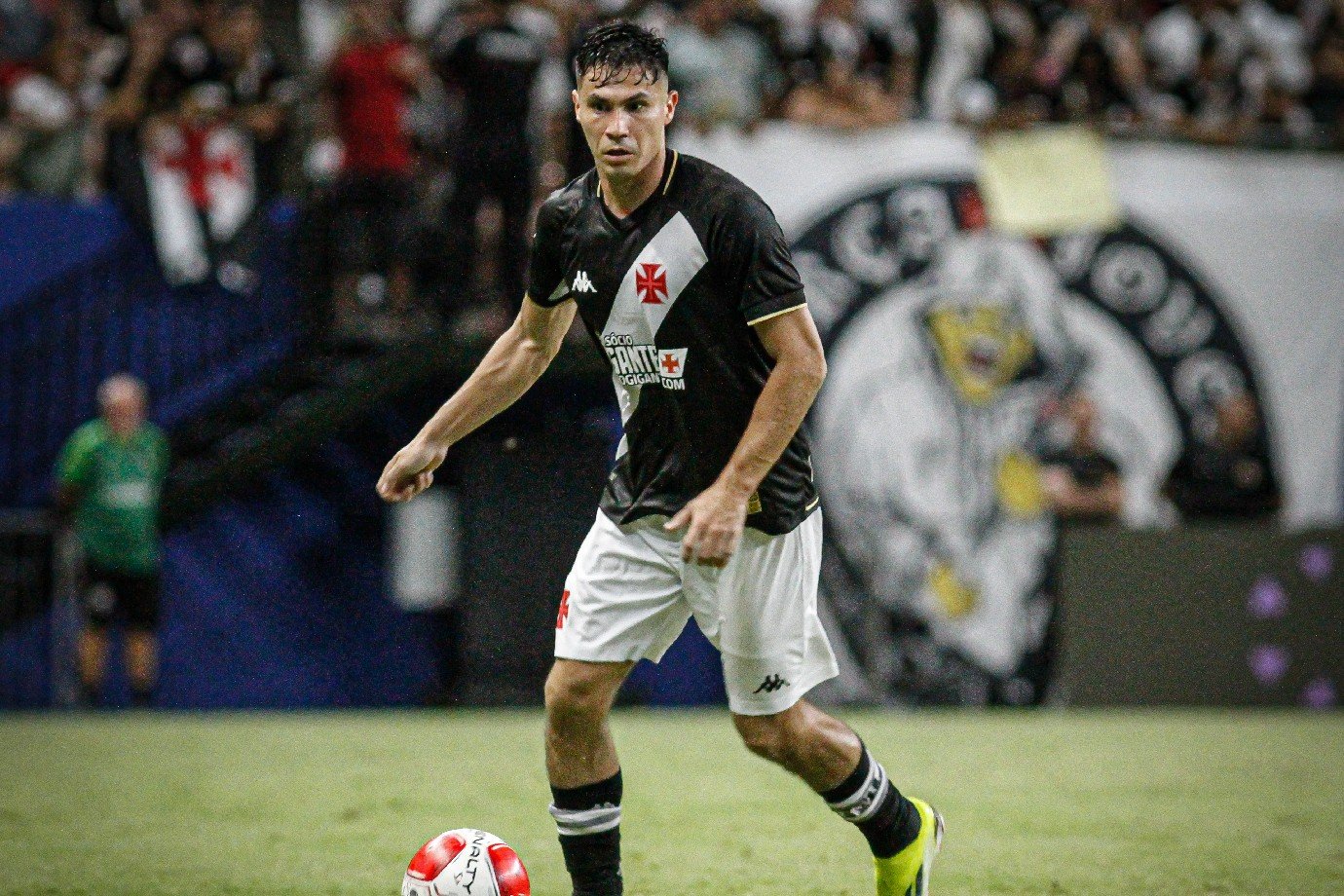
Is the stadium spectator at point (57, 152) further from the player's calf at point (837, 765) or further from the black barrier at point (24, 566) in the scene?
the player's calf at point (837, 765)

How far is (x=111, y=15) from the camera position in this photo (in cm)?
1309

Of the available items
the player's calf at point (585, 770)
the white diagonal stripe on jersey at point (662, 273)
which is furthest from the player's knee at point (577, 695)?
the white diagonal stripe on jersey at point (662, 273)

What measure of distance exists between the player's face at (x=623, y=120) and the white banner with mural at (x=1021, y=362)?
25.2ft

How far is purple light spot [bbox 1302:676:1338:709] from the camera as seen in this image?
1249 centimetres

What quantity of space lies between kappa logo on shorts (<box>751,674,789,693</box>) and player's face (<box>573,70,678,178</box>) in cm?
145

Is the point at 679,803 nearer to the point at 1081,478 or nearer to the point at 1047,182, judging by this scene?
the point at 1081,478

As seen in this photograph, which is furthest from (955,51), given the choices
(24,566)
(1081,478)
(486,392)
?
(486,392)

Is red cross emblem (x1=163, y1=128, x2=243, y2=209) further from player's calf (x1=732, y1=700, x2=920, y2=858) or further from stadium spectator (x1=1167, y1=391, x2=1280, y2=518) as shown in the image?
player's calf (x1=732, y1=700, x2=920, y2=858)

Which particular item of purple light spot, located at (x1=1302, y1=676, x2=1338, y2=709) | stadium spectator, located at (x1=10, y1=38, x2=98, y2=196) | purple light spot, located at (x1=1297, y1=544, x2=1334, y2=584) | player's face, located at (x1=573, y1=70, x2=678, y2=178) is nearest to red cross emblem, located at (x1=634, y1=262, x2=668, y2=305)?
player's face, located at (x1=573, y1=70, x2=678, y2=178)

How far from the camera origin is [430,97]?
12.2m

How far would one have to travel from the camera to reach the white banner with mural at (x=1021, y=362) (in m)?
12.5

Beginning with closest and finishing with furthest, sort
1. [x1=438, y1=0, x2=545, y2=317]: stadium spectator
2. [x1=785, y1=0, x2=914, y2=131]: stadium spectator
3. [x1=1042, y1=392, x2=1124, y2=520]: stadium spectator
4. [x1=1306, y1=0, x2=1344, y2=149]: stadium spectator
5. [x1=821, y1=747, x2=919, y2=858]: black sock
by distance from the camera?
[x1=821, y1=747, x2=919, y2=858]: black sock
[x1=438, y1=0, x2=545, y2=317]: stadium spectator
[x1=1042, y1=392, x2=1124, y2=520]: stadium spectator
[x1=785, y1=0, x2=914, y2=131]: stadium spectator
[x1=1306, y1=0, x2=1344, y2=149]: stadium spectator

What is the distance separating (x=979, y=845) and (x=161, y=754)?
5025mm

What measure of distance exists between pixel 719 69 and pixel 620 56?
822 centimetres
